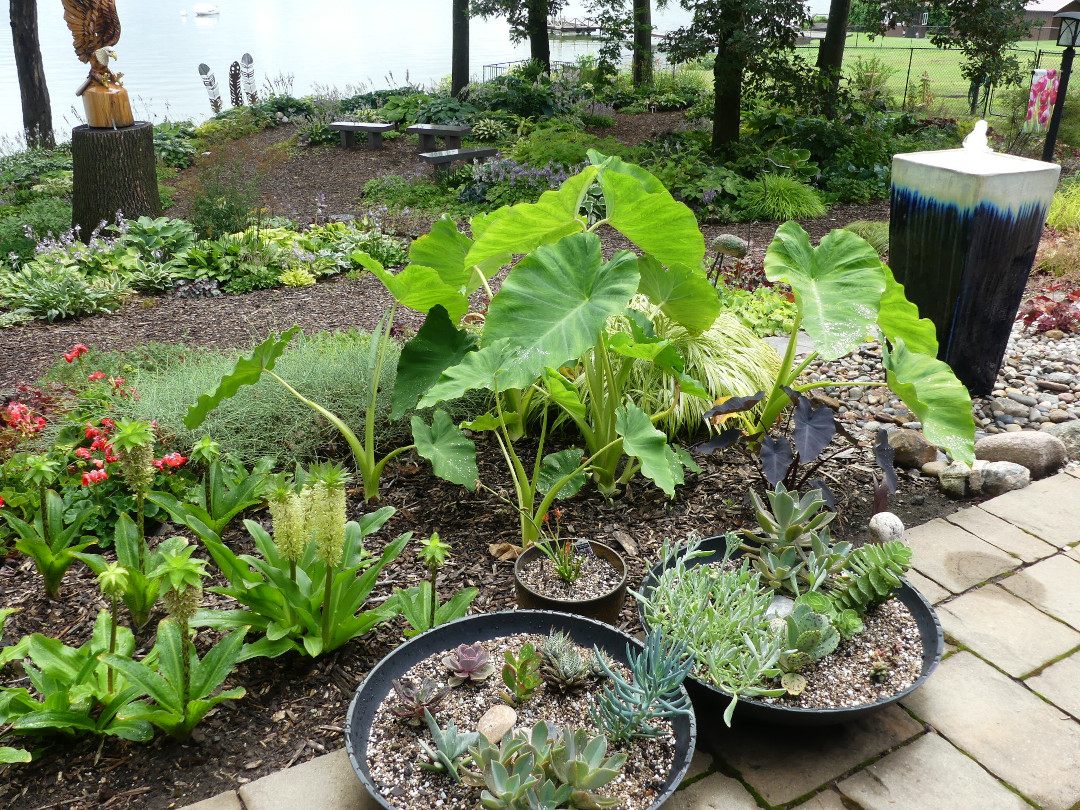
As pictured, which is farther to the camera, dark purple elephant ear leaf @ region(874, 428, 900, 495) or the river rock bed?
the river rock bed

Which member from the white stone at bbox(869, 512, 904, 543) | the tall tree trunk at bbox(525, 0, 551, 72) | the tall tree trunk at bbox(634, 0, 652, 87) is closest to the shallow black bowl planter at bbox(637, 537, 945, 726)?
the white stone at bbox(869, 512, 904, 543)

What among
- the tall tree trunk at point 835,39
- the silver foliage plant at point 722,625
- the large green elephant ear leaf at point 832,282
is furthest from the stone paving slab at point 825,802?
the tall tree trunk at point 835,39

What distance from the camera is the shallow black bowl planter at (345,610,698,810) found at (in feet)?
5.36

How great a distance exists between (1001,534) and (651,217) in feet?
5.35

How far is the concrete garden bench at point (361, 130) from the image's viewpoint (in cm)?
1102

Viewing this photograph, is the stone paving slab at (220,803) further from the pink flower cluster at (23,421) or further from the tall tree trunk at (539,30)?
the tall tree trunk at (539,30)

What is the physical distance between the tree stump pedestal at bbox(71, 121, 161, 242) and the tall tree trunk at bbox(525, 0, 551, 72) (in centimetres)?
728

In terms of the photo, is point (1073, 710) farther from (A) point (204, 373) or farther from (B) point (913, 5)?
(B) point (913, 5)

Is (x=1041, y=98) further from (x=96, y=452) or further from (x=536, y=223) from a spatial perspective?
(x=96, y=452)

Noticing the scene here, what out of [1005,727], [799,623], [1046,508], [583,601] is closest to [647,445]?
[583,601]

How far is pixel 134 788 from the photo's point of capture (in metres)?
1.68

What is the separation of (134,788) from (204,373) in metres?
1.97

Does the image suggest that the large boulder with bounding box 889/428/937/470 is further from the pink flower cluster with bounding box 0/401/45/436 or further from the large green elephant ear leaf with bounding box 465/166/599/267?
the pink flower cluster with bounding box 0/401/45/436

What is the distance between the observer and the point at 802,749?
1.83 metres
